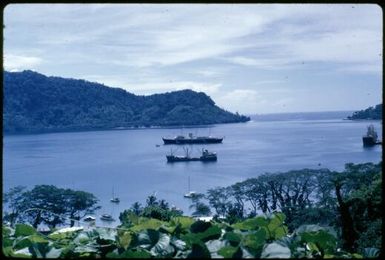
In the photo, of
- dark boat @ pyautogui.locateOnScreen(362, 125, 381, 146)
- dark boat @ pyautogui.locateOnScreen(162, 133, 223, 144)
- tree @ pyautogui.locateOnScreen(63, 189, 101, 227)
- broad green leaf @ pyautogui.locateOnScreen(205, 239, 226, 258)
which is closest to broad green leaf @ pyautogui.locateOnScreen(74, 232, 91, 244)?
broad green leaf @ pyautogui.locateOnScreen(205, 239, 226, 258)

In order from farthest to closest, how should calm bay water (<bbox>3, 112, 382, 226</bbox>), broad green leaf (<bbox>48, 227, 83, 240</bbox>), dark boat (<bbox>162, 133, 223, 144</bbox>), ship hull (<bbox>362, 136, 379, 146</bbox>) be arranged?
dark boat (<bbox>162, 133, 223, 144</bbox>) → ship hull (<bbox>362, 136, 379, 146</bbox>) → calm bay water (<bbox>3, 112, 382, 226</bbox>) → broad green leaf (<bbox>48, 227, 83, 240</bbox>)

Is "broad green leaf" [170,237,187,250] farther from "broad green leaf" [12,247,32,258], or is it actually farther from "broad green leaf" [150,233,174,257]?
"broad green leaf" [12,247,32,258]

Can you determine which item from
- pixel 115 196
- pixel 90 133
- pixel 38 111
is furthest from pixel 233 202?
pixel 90 133

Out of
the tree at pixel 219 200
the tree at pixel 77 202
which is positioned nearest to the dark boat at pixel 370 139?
the tree at pixel 219 200

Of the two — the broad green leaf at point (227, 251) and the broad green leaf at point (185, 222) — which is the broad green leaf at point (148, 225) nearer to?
the broad green leaf at point (185, 222)

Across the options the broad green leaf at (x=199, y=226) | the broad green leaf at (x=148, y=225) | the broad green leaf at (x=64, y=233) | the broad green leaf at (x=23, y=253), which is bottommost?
the broad green leaf at (x=64, y=233)

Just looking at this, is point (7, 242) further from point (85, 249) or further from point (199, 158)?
point (199, 158)

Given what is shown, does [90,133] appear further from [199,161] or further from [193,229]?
[193,229]

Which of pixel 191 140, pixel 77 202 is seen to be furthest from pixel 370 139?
pixel 77 202
